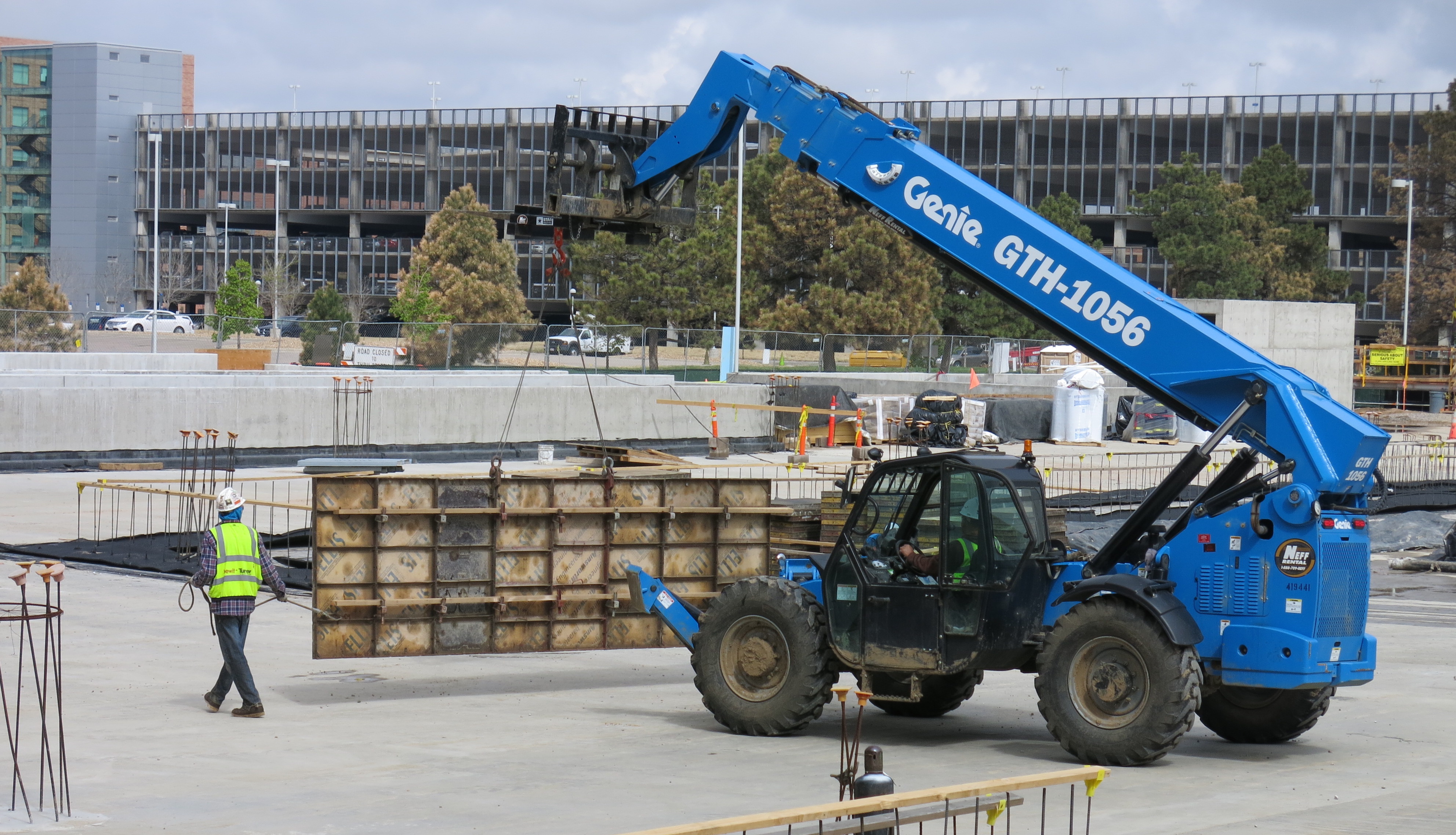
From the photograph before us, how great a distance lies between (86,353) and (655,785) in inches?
1518

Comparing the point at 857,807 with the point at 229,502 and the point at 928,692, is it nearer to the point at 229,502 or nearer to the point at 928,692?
the point at 928,692

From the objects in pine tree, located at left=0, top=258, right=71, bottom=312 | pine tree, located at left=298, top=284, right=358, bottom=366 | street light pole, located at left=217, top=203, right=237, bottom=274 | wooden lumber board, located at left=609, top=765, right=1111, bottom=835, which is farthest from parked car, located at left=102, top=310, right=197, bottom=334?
wooden lumber board, located at left=609, top=765, right=1111, bottom=835

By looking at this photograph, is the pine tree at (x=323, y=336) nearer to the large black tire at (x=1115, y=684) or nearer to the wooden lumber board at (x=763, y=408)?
the wooden lumber board at (x=763, y=408)

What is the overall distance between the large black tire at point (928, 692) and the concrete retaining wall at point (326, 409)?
47.9 feet

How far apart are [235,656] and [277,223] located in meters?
94.6

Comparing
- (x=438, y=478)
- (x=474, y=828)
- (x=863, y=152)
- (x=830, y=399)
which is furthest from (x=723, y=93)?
(x=830, y=399)

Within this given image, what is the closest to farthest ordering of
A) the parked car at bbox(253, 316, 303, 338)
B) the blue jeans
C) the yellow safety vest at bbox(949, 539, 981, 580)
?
the yellow safety vest at bbox(949, 539, 981, 580) → the blue jeans → the parked car at bbox(253, 316, 303, 338)

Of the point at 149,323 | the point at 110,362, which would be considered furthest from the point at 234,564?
the point at 149,323

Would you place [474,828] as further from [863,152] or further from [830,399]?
[830,399]

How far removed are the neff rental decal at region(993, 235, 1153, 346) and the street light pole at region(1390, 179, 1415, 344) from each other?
61.6m

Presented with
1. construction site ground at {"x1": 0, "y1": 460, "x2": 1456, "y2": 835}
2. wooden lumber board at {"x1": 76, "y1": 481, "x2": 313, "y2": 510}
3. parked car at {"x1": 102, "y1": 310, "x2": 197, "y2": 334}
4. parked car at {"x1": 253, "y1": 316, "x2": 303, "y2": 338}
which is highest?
parked car at {"x1": 102, "y1": 310, "x2": 197, "y2": 334}

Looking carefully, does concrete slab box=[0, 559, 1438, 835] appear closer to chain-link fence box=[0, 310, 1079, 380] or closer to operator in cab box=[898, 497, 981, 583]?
operator in cab box=[898, 497, 981, 583]

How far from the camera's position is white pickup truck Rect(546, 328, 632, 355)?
157 ft

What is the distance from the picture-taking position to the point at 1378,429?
10.8 metres
